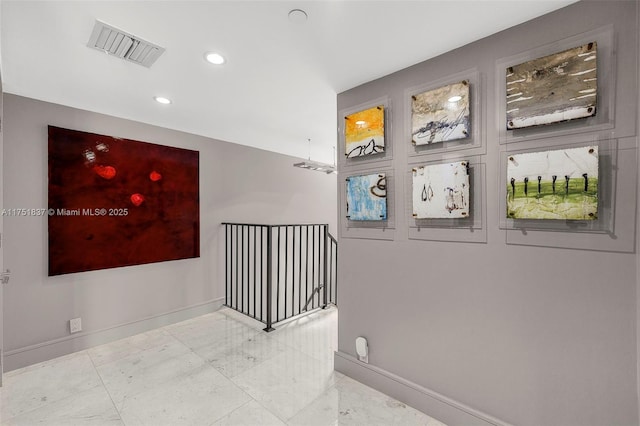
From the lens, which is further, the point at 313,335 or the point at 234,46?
the point at 313,335

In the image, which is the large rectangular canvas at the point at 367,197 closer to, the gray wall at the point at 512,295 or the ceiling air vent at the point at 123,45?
the gray wall at the point at 512,295

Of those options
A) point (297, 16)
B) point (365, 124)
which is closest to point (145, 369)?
point (365, 124)

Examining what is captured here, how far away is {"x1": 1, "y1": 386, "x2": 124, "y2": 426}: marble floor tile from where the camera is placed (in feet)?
5.81

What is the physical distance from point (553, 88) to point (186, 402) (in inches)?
119

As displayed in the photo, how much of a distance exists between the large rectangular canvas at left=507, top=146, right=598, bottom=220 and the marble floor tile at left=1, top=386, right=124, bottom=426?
9.30ft

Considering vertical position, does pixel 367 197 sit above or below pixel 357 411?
above

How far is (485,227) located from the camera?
1.64 meters

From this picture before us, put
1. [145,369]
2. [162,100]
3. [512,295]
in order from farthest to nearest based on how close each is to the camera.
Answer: [162,100], [145,369], [512,295]

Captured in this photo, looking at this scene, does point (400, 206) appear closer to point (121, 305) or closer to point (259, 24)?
point (259, 24)

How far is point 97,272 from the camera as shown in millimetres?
2814

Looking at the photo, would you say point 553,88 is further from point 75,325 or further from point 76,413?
point 75,325

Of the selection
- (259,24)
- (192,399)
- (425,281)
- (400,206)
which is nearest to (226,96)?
(259,24)

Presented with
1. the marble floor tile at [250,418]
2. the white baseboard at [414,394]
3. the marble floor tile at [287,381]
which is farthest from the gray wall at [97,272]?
the white baseboard at [414,394]

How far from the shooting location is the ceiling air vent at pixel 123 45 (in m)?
1.60
